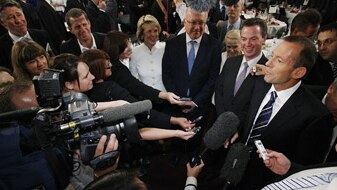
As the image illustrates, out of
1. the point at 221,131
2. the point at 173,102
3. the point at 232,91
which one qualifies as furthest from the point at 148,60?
the point at 221,131

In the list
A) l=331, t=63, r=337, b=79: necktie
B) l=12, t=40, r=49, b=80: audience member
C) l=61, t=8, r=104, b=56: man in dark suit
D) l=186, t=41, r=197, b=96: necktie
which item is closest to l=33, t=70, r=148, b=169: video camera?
l=12, t=40, r=49, b=80: audience member

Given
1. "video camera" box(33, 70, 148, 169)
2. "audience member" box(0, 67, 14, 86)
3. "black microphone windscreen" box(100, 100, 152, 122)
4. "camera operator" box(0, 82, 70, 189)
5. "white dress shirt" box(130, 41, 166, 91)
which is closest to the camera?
"camera operator" box(0, 82, 70, 189)

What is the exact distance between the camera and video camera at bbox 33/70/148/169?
1.07m

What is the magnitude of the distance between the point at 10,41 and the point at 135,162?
1.89m

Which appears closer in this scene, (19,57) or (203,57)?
(19,57)

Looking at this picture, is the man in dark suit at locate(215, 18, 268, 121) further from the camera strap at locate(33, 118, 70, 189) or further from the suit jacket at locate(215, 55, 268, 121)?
the camera strap at locate(33, 118, 70, 189)

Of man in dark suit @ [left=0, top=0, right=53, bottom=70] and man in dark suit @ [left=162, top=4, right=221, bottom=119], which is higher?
man in dark suit @ [left=0, top=0, right=53, bottom=70]

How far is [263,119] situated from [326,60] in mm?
1134

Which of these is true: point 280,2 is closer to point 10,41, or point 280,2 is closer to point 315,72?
point 315,72

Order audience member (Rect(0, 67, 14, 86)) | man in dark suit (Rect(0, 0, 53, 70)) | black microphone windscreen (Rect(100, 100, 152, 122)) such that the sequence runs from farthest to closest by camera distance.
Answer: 1. man in dark suit (Rect(0, 0, 53, 70))
2. audience member (Rect(0, 67, 14, 86))
3. black microphone windscreen (Rect(100, 100, 152, 122))

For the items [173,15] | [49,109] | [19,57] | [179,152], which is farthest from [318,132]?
[173,15]

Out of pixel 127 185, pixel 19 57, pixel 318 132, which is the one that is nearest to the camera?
pixel 127 185

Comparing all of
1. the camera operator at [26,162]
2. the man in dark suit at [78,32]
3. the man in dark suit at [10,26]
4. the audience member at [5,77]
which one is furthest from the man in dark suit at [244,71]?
the man in dark suit at [10,26]

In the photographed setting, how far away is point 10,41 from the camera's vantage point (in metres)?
2.73
